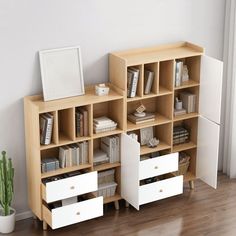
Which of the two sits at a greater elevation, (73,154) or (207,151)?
(73,154)

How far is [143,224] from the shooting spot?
4426 millimetres

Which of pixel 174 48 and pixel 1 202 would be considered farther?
pixel 174 48

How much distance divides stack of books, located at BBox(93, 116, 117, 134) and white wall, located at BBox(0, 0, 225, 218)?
298 mm

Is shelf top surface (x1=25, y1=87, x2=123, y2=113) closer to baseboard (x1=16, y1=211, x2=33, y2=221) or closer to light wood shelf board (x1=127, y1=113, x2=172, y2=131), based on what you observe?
light wood shelf board (x1=127, y1=113, x2=172, y2=131)

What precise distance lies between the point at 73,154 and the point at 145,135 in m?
0.64

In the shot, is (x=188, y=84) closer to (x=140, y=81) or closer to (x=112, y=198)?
(x=140, y=81)

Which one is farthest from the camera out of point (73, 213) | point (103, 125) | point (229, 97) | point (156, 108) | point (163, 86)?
point (229, 97)

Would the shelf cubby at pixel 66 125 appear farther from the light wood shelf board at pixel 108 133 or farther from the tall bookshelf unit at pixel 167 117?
the tall bookshelf unit at pixel 167 117

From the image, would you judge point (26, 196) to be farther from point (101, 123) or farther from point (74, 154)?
point (101, 123)

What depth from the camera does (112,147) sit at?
450 cm

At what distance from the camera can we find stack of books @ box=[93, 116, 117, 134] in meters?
4.36

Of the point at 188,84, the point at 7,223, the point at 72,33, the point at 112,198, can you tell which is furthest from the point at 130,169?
the point at 72,33

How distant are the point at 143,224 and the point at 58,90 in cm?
110

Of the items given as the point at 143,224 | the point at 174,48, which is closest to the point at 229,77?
the point at 174,48
